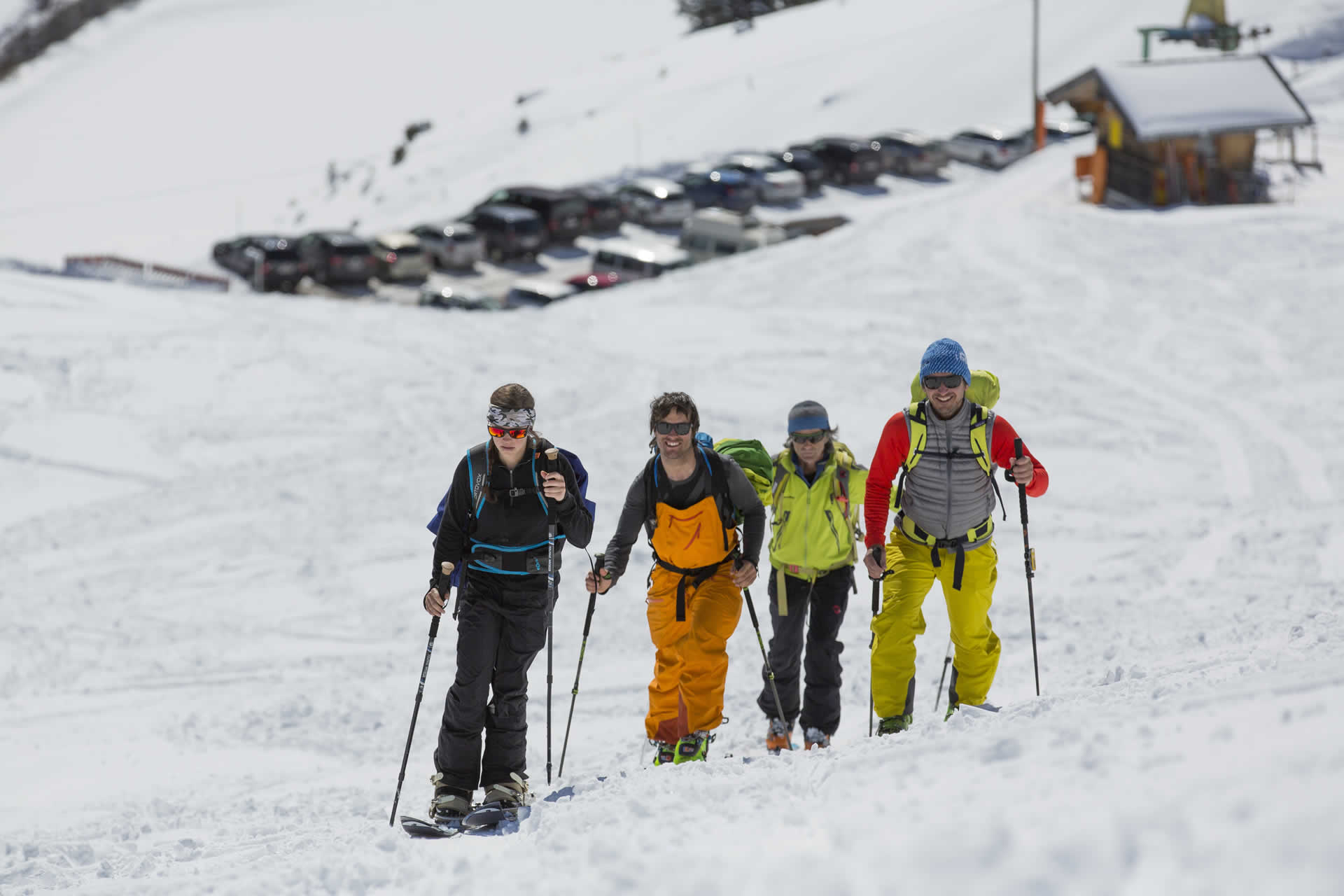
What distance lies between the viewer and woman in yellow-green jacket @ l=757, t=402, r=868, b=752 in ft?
21.2

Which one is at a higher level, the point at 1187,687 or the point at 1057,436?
the point at 1187,687

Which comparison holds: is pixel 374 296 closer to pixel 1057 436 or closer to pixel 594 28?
pixel 1057 436

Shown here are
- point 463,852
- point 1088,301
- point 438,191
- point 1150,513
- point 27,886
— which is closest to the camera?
point 463,852

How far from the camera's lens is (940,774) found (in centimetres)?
436

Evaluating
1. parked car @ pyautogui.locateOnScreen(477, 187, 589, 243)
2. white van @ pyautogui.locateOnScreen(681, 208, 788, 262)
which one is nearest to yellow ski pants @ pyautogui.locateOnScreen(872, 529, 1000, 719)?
white van @ pyautogui.locateOnScreen(681, 208, 788, 262)

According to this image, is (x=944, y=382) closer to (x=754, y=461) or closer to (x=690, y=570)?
(x=754, y=461)

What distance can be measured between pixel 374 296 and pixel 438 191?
533 inches

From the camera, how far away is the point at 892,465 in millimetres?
6137

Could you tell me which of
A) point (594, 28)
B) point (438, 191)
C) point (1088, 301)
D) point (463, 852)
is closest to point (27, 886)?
point (463, 852)

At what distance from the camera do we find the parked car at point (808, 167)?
118 ft

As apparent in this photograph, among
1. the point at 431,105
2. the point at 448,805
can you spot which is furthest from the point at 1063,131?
the point at 431,105

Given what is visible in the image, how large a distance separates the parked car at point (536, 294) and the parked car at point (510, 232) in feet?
21.0

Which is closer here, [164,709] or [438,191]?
[164,709]

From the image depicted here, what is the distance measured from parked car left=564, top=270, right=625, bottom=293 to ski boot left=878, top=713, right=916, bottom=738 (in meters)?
18.8
